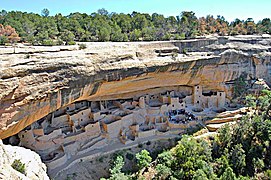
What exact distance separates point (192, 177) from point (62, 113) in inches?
364

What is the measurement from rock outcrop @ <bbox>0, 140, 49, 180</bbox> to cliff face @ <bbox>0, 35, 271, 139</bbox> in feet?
9.46

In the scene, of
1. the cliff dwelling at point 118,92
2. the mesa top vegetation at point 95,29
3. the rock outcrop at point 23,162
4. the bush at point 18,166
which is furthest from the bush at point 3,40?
the bush at point 18,166

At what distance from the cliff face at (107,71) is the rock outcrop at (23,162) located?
9.46ft

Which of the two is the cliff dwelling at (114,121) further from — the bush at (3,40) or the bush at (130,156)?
the bush at (3,40)

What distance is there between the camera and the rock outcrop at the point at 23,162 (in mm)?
7529

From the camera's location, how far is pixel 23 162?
969 cm

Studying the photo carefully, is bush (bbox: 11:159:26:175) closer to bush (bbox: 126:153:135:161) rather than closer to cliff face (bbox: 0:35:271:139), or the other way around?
cliff face (bbox: 0:35:271:139)

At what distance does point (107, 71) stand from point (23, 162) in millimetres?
8176

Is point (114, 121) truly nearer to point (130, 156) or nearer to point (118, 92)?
point (118, 92)

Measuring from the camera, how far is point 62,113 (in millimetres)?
18234

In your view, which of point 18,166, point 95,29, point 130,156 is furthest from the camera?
point 95,29

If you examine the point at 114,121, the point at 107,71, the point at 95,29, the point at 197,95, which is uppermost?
the point at 95,29

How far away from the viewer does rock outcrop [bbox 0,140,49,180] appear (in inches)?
296

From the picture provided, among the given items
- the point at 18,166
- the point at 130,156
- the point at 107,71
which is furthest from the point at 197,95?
the point at 18,166
